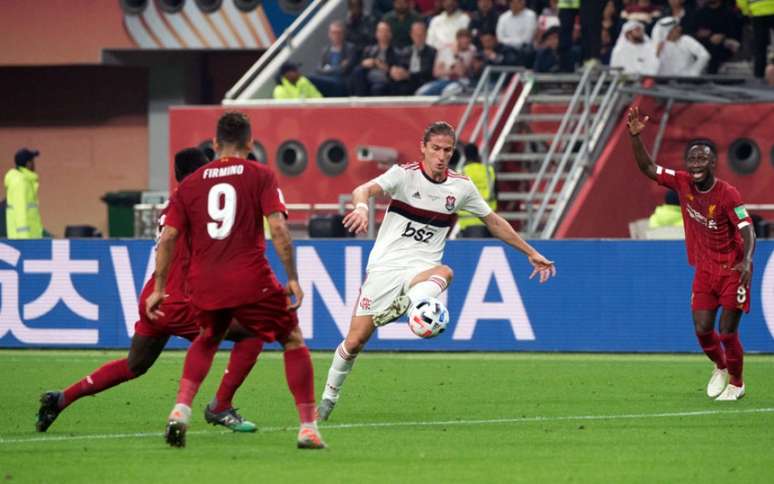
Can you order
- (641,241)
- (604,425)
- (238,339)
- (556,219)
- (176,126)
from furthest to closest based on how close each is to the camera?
(176,126)
(556,219)
(641,241)
(604,425)
(238,339)

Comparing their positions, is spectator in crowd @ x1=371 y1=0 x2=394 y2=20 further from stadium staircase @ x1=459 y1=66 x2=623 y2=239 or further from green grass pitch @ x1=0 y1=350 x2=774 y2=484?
green grass pitch @ x1=0 y1=350 x2=774 y2=484

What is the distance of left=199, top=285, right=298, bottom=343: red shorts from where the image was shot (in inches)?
396

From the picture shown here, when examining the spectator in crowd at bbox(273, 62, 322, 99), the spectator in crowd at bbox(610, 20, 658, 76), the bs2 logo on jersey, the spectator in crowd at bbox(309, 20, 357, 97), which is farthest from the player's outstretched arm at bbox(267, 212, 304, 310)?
the spectator in crowd at bbox(309, 20, 357, 97)

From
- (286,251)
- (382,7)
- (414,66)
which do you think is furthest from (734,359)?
(382,7)

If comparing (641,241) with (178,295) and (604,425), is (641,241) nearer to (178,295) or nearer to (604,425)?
(604,425)

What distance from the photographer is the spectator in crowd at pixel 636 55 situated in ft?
82.3

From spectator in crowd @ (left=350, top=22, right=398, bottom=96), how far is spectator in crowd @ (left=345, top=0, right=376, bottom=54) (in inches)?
14.0

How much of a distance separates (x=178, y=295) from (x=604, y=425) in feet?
10.1

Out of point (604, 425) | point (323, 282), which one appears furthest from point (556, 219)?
point (604, 425)

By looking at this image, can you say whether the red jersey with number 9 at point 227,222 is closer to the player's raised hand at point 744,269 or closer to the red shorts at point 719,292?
the player's raised hand at point 744,269

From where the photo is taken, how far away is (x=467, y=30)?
25578 mm

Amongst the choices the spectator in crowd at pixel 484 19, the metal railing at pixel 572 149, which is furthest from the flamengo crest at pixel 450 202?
the spectator in crowd at pixel 484 19

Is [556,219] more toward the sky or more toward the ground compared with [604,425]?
more toward the ground

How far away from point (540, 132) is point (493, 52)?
1510 millimetres
